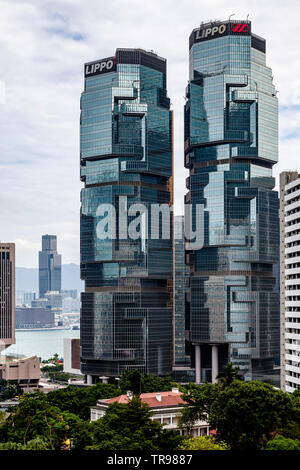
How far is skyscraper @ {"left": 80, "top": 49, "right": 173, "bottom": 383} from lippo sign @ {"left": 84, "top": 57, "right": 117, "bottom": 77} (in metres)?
0.23

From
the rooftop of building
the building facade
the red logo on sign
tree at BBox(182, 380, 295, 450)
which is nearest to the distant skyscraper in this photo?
the red logo on sign

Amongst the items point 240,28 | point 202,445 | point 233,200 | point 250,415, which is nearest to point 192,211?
point 233,200

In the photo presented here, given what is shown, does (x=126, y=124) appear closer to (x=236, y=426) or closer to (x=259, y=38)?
(x=259, y=38)

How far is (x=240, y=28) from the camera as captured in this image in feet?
577

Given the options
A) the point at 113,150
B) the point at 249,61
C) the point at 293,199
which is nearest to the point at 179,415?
the point at 293,199

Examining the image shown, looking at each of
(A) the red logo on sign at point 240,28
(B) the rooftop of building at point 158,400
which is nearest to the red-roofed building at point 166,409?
(B) the rooftop of building at point 158,400

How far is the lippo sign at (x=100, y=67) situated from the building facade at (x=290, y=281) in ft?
204

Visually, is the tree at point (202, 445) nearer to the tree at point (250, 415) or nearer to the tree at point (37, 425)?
the tree at point (250, 415)

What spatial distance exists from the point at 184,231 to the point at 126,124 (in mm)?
29505

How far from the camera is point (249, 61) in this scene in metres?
176

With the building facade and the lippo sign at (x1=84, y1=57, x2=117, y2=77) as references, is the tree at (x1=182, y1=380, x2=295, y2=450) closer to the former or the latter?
the building facade

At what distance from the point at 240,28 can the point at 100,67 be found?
33.3 metres

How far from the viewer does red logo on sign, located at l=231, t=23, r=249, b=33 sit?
176m
